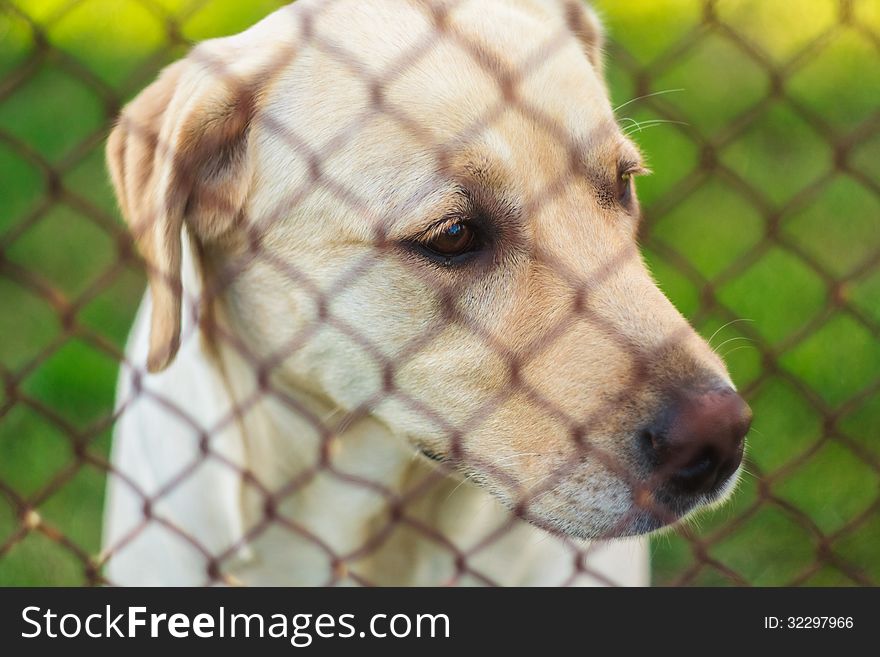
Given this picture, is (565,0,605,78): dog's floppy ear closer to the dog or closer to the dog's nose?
the dog

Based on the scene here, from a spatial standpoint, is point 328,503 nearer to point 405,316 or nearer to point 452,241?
point 405,316

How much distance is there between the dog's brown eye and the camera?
1975mm

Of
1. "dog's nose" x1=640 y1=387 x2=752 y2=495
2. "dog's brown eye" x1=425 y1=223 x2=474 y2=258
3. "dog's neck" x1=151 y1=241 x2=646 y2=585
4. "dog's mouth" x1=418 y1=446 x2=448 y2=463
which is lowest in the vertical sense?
"dog's neck" x1=151 y1=241 x2=646 y2=585

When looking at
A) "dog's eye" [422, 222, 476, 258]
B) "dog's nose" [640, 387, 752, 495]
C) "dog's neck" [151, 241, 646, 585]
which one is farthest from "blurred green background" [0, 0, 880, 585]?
"dog's eye" [422, 222, 476, 258]

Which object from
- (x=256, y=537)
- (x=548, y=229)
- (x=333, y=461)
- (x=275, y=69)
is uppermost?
(x=275, y=69)

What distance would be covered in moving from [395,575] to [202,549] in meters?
0.50

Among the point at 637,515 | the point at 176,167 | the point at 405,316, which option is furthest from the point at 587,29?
the point at 637,515

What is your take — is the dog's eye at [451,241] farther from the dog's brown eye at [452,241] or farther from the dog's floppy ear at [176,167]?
the dog's floppy ear at [176,167]

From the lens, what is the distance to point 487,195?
6.37 ft

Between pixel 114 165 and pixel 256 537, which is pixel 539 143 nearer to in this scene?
pixel 114 165

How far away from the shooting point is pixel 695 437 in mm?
1811

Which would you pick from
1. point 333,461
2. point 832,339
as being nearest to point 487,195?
point 333,461

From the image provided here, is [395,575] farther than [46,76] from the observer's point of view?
No

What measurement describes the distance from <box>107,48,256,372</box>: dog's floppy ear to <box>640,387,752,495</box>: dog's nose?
1033 mm
